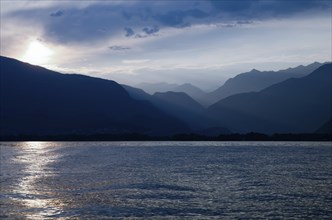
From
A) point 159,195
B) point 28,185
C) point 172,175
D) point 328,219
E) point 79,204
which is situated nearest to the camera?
point 328,219

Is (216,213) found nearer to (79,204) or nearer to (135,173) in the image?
(79,204)

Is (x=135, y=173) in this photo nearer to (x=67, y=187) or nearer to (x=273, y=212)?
(x=67, y=187)

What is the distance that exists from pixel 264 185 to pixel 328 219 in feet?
92.7

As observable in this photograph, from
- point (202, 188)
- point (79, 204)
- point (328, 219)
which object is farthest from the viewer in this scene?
point (202, 188)

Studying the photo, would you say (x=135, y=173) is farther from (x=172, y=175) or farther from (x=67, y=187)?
(x=67, y=187)

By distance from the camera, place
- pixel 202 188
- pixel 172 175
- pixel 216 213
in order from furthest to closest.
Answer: pixel 172 175 < pixel 202 188 < pixel 216 213

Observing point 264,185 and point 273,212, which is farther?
point 264,185

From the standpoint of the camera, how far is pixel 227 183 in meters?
74.8

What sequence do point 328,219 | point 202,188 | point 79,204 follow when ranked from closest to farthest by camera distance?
point 328,219 < point 79,204 < point 202,188

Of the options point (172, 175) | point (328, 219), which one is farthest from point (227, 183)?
point (328, 219)

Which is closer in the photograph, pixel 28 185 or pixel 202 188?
pixel 202 188

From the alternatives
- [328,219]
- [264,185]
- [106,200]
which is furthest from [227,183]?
[328,219]

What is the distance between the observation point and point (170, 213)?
48.7 metres

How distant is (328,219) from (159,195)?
Answer: 2384 cm
